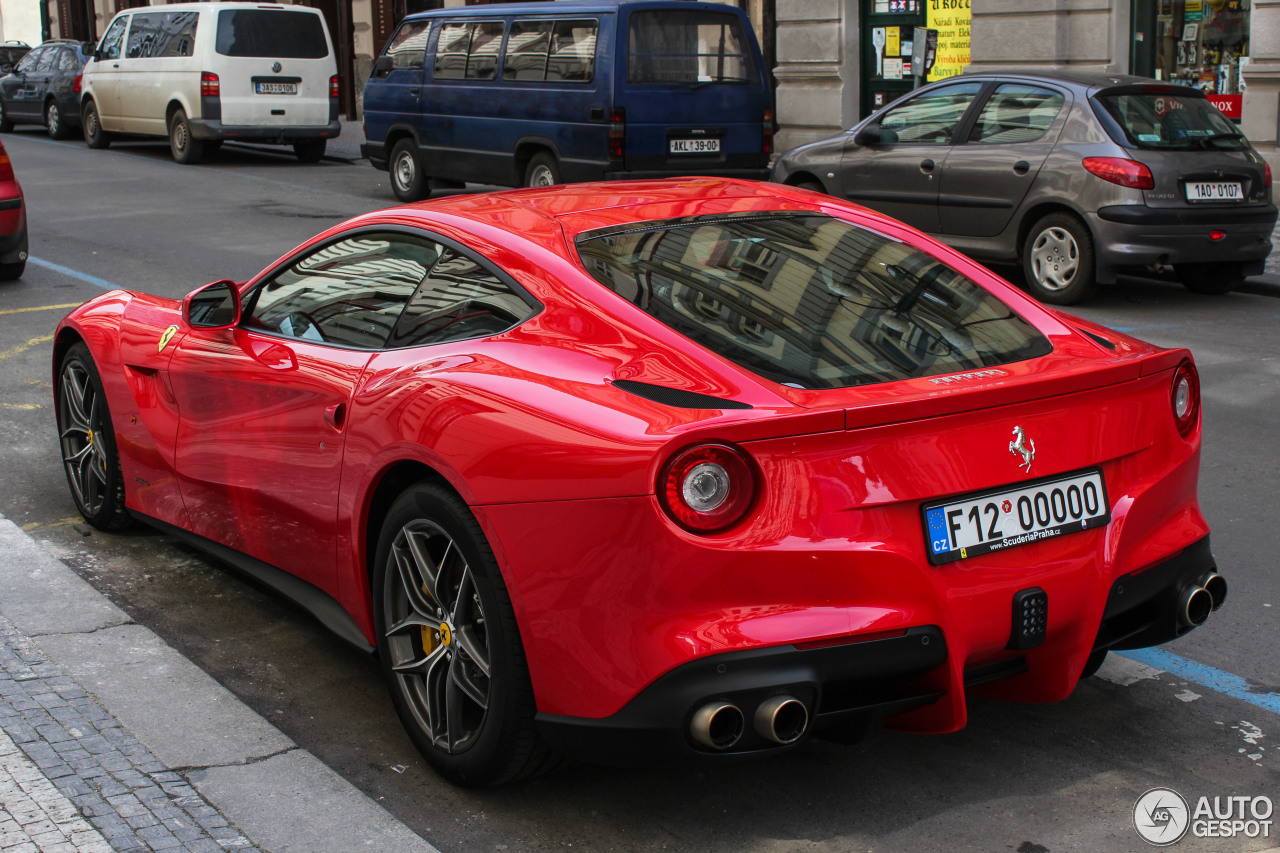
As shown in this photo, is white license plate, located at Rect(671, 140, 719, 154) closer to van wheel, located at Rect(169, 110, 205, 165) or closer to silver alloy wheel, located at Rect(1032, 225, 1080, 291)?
silver alloy wheel, located at Rect(1032, 225, 1080, 291)

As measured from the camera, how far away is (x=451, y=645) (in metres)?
3.44

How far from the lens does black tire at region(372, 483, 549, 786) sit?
3.21 meters

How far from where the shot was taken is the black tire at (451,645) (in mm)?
3213

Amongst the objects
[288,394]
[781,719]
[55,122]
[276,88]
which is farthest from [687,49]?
[55,122]

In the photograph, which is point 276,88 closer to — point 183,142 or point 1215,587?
point 183,142

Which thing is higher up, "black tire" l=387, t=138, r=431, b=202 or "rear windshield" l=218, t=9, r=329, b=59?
"rear windshield" l=218, t=9, r=329, b=59

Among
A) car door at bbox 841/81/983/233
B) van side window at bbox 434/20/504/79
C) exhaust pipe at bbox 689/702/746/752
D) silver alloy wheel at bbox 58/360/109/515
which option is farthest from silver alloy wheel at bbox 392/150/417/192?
exhaust pipe at bbox 689/702/746/752

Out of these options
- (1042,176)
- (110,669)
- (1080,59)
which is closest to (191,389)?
(110,669)

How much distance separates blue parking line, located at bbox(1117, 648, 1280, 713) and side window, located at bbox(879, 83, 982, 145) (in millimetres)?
7352

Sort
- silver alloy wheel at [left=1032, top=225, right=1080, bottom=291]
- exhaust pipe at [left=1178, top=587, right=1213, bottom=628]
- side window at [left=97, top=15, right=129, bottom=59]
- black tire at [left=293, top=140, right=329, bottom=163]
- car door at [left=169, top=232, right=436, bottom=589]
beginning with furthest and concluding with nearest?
1. side window at [left=97, top=15, right=129, bottom=59]
2. black tire at [left=293, top=140, right=329, bottom=163]
3. silver alloy wheel at [left=1032, top=225, right=1080, bottom=291]
4. car door at [left=169, top=232, right=436, bottom=589]
5. exhaust pipe at [left=1178, top=587, right=1213, bottom=628]

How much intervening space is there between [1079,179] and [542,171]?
6069mm

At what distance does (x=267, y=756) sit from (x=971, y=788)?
5.44 ft

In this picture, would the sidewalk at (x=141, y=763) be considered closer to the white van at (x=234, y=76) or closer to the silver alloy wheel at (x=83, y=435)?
the silver alloy wheel at (x=83, y=435)

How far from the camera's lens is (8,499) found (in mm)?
5867
